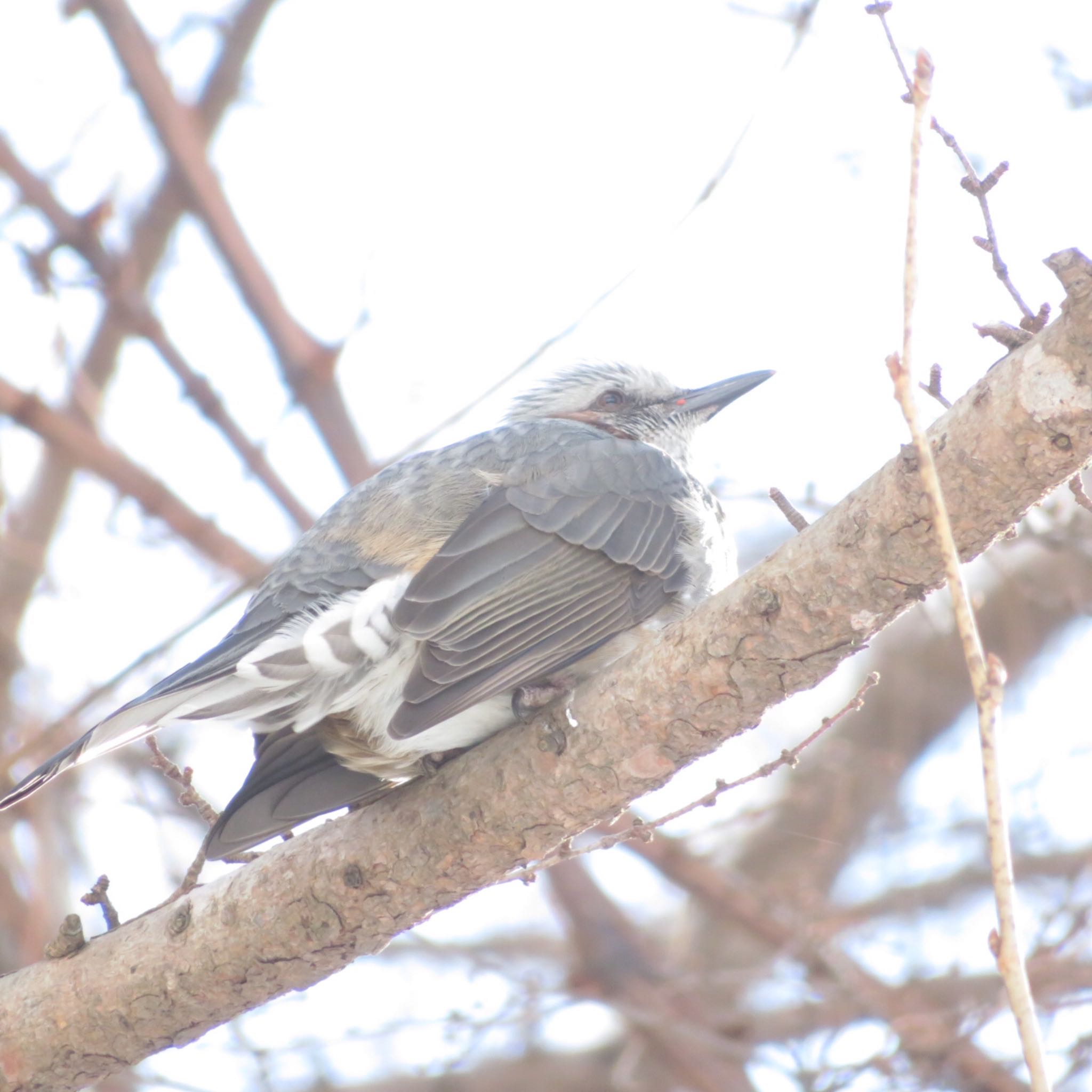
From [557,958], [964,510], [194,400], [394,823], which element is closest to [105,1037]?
[394,823]

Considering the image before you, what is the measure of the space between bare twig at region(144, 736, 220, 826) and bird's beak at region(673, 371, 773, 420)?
231 cm

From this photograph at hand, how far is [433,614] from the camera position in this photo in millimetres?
3176

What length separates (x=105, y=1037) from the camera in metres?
→ 3.19

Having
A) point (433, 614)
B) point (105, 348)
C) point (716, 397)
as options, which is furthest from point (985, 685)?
point (105, 348)

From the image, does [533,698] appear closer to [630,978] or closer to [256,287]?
[630,978]

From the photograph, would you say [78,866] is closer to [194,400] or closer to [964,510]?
[194,400]

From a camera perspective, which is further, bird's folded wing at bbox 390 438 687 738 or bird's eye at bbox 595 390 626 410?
bird's eye at bbox 595 390 626 410

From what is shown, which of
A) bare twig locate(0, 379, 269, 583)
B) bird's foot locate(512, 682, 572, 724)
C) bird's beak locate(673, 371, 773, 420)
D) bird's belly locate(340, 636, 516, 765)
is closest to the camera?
bird's foot locate(512, 682, 572, 724)

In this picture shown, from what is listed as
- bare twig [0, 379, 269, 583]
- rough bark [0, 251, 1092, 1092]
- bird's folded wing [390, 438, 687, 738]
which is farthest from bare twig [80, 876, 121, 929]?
bare twig [0, 379, 269, 583]

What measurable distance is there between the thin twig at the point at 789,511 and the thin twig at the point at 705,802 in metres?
0.38

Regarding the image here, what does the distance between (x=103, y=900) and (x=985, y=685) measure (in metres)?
2.33

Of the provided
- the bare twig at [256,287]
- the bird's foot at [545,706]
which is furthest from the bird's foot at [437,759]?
the bare twig at [256,287]

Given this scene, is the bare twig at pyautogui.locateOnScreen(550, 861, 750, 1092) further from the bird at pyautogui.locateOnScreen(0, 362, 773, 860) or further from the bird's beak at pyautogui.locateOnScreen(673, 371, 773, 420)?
the bird at pyautogui.locateOnScreen(0, 362, 773, 860)

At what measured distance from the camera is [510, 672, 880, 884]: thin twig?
9.67ft
